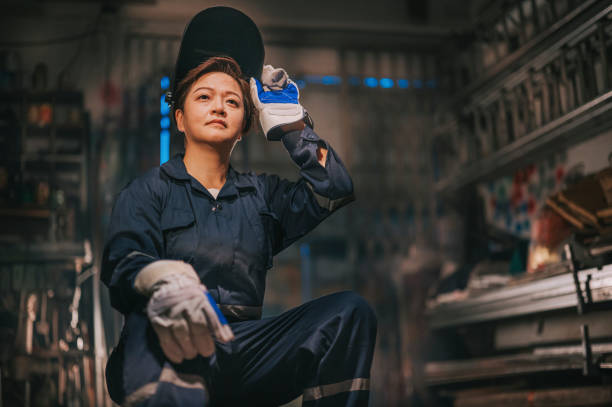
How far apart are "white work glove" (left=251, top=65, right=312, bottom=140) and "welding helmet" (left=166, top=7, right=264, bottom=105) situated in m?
0.20

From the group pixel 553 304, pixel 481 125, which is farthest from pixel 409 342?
pixel 553 304

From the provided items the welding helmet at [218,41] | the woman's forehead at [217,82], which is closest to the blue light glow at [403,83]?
the welding helmet at [218,41]

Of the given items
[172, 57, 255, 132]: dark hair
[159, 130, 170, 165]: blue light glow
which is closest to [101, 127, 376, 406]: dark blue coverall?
[172, 57, 255, 132]: dark hair

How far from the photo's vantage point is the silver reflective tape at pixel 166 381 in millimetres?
1353

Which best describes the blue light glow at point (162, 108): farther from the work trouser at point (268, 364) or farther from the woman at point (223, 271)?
the work trouser at point (268, 364)

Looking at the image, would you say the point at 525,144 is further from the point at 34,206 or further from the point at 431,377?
the point at 34,206

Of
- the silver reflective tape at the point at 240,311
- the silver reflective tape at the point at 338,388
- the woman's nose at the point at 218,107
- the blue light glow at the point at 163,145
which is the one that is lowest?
the silver reflective tape at the point at 338,388

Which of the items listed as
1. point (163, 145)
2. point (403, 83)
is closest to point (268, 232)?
point (163, 145)

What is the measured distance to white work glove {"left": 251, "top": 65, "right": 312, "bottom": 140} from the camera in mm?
1715

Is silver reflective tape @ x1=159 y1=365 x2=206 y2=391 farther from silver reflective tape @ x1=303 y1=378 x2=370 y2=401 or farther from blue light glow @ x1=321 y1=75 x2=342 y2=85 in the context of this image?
blue light glow @ x1=321 y1=75 x2=342 y2=85

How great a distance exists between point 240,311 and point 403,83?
4.39m

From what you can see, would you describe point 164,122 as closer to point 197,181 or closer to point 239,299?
point 197,181

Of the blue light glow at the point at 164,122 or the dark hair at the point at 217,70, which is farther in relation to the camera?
the blue light glow at the point at 164,122

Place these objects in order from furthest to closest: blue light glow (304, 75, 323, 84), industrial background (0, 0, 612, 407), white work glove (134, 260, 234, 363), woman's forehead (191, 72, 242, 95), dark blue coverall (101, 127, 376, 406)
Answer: blue light glow (304, 75, 323, 84) < industrial background (0, 0, 612, 407) < woman's forehead (191, 72, 242, 95) < dark blue coverall (101, 127, 376, 406) < white work glove (134, 260, 234, 363)
